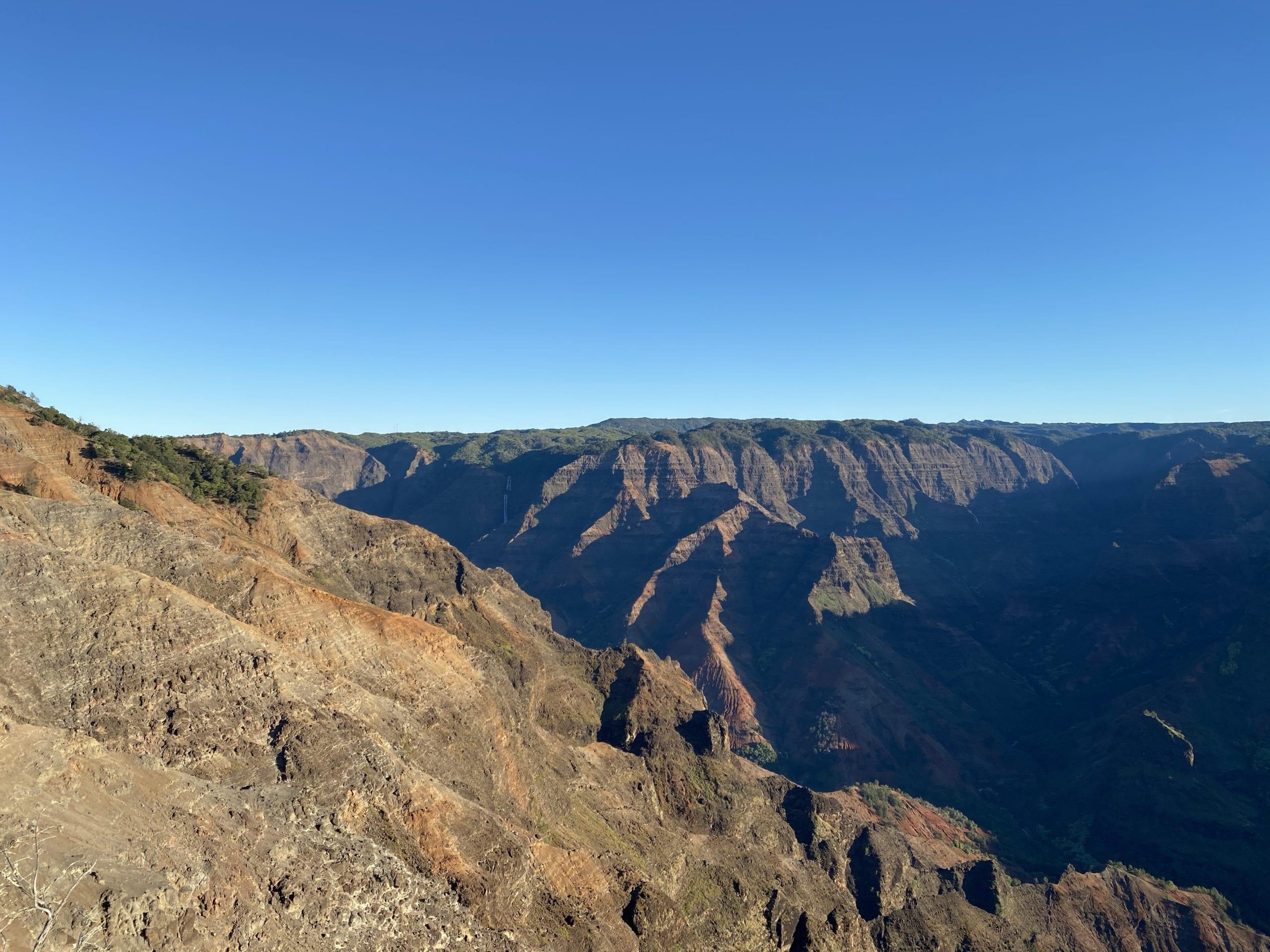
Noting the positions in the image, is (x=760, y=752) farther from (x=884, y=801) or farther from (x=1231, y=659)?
(x=1231, y=659)

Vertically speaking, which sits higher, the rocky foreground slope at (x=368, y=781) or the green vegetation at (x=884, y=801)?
the rocky foreground slope at (x=368, y=781)

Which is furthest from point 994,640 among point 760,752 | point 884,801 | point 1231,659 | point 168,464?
point 168,464

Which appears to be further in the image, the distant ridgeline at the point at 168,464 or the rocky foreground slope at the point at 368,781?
the distant ridgeline at the point at 168,464

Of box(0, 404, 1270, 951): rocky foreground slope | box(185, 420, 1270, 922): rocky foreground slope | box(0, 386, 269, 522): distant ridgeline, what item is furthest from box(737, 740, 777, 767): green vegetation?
box(0, 386, 269, 522): distant ridgeline

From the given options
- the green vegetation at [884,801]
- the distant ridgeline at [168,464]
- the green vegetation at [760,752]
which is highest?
the distant ridgeline at [168,464]

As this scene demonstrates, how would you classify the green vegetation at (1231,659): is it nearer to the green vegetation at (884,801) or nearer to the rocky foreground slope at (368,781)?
the rocky foreground slope at (368,781)

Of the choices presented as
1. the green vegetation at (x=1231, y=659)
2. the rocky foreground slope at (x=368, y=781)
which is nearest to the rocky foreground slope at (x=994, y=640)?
the green vegetation at (x=1231, y=659)

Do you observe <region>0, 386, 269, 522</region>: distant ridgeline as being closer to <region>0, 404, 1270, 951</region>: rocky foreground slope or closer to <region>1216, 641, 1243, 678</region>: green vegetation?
<region>0, 404, 1270, 951</region>: rocky foreground slope
